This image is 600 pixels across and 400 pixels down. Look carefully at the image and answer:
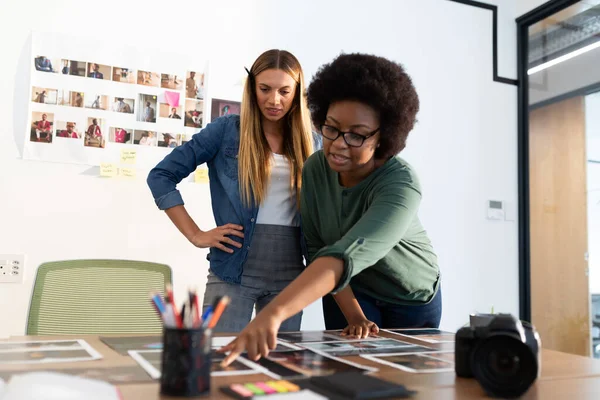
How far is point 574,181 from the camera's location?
293 centimetres

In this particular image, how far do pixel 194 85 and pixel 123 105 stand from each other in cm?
31

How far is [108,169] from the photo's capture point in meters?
2.31

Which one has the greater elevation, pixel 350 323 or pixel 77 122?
pixel 77 122

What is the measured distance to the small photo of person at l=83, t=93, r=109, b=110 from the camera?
2.32m

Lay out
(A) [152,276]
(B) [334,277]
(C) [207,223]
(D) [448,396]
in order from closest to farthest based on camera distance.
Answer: (D) [448,396] < (B) [334,277] < (A) [152,276] < (C) [207,223]

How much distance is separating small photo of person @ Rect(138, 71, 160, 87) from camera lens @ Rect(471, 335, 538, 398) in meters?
1.94

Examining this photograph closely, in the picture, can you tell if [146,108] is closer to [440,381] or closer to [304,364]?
[304,364]

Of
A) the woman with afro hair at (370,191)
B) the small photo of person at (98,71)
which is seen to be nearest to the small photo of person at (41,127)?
the small photo of person at (98,71)

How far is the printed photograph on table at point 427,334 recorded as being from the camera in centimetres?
129

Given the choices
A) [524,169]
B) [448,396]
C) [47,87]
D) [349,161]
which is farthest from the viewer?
[524,169]

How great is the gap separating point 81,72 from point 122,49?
19 cm

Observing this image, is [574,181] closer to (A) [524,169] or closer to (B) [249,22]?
(A) [524,169]

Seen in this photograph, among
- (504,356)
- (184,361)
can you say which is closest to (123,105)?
(184,361)

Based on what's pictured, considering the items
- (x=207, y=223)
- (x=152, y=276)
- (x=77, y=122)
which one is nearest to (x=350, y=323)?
(x=152, y=276)
